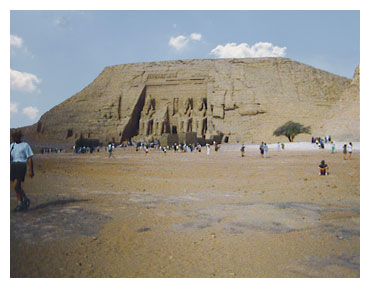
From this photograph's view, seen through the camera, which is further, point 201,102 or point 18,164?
point 201,102

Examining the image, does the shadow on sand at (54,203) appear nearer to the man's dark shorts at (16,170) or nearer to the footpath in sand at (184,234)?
the footpath in sand at (184,234)

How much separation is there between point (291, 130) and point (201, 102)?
574 inches

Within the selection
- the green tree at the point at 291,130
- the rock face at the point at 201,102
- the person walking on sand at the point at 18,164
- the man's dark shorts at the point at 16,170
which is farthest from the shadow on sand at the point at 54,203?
the rock face at the point at 201,102

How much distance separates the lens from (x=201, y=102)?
44.1 meters

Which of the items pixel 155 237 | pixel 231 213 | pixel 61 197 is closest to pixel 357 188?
pixel 231 213

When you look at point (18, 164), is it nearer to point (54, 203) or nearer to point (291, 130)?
point (54, 203)

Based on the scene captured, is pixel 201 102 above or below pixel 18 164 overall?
above

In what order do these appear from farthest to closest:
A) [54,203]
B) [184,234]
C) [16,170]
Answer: [54,203] → [16,170] → [184,234]

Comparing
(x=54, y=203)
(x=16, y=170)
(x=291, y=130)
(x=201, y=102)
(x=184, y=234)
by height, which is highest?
(x=201, y=102)

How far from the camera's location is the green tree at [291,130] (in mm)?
33812

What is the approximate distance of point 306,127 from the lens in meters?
35.0

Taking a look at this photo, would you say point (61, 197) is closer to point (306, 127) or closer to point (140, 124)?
point (306, 127)

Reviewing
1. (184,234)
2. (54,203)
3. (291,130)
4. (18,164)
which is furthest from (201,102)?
(184,234)

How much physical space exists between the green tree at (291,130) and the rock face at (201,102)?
2.43 meters
